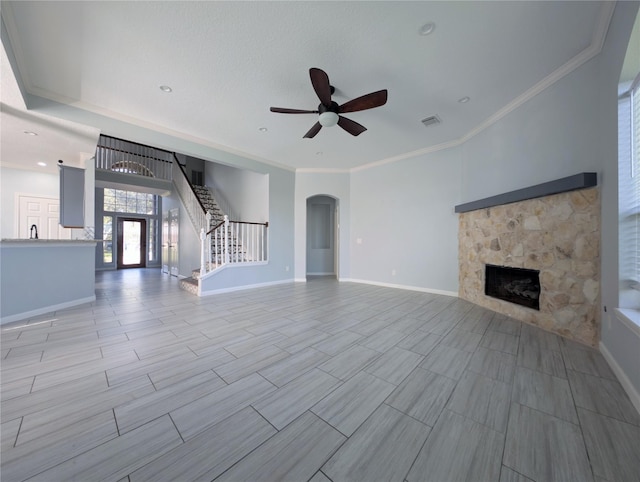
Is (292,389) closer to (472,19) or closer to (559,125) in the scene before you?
(472,19)

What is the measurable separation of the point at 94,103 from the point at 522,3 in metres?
5.06

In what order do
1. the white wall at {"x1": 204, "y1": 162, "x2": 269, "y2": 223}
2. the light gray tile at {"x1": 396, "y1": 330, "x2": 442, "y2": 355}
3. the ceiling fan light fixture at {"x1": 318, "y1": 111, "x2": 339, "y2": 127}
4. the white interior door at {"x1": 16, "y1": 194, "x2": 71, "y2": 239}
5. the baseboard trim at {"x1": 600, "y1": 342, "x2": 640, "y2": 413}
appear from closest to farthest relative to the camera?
the baseboard trim at {"x1": 600, "y1": 342, "x2": 640, "y2": 413} → the light gray tile at {"x1": 396, "y1": 330, "x2": 442, "y2": 355} → the ceiling fan light fixture at {"x1": 318, "y1": 111, "x2": 339, "y2": 127} → the white interior door at {"x1": 16, "y1": 194, "x2": 71, "y2": 239} → the white wall at {"x1": 204, "y1": 162, "x2": 269, "y2": 223}

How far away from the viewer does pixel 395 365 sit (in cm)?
198

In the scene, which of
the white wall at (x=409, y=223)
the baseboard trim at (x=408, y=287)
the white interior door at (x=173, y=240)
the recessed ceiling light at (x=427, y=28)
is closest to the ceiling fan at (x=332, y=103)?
the recessed ceiling light at (x=427, y=28)

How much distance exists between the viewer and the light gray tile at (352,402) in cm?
136

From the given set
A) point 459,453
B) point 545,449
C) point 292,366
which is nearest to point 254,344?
point 292,366

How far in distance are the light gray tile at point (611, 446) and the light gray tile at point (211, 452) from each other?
5.35 feet

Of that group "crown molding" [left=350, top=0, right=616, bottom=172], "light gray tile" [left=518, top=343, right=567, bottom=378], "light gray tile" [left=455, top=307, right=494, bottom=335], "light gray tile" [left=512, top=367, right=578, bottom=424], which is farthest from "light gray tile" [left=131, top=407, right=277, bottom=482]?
"crown molding" [left=350, top=0, right=616, bottom=172]

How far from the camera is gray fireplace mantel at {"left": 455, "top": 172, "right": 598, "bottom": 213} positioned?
2.31 metres

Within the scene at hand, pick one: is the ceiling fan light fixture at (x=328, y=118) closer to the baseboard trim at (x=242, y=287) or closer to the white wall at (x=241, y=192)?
the white wall at (x=241, y=192)

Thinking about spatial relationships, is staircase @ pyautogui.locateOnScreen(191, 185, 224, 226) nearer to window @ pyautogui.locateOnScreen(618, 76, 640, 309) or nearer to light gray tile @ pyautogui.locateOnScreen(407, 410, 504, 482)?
light gray tile @ pyautogui.locateOnScreen(407, 410, 504, 482)

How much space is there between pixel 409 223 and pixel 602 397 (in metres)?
3.82

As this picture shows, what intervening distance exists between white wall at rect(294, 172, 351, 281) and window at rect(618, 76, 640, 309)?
463cm

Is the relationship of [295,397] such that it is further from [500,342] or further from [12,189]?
[12,189]
